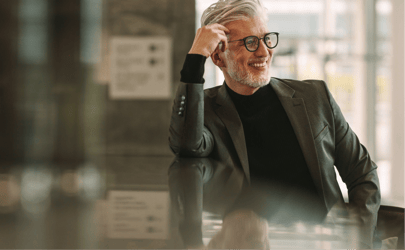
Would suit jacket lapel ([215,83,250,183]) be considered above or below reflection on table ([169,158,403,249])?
above

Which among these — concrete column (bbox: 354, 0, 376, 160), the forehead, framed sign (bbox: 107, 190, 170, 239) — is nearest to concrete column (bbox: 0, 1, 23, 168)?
the forehead

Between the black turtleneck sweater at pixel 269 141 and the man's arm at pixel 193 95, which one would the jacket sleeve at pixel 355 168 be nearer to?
the black turtleneck sweater at pixel 269 141

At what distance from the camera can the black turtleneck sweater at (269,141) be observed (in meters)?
1.23

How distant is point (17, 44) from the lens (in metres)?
4.20

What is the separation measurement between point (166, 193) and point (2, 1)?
178 inches

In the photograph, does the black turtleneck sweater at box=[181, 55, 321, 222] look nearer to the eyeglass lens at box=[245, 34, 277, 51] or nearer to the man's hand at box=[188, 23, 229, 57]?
the man's hand at box=[188, 23, 229, 57]

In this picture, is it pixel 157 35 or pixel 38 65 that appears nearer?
pixel 157 35

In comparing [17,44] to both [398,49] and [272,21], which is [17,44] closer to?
[272,21]

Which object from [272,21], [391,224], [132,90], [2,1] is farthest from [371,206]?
[2,1]

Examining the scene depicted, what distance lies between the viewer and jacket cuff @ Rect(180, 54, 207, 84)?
1228 mm

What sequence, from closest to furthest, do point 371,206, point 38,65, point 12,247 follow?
point 12,247 < point 371,206 < point 38,65

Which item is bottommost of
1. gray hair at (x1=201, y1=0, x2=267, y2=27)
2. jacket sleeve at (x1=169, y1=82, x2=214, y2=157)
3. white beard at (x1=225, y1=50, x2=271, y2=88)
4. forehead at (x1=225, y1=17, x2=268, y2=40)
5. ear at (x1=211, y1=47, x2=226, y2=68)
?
jacket sleeve at (x1=169, y1=82, x2=214, y2=157)

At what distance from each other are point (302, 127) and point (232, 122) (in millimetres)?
272

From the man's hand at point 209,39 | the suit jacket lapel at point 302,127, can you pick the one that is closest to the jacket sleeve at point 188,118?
the man's hand at point 209,39
